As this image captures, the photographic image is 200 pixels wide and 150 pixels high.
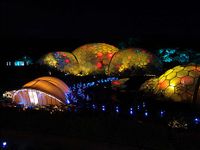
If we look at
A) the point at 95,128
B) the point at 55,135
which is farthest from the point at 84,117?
the point at 55,135

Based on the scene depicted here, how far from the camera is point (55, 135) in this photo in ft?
23.7

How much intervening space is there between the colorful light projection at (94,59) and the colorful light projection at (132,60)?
120cm

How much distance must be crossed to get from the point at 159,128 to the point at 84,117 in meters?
1.76

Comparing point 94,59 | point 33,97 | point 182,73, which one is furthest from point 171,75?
point 94,59

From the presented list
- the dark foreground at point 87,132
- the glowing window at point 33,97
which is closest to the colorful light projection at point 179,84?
the dark foreground at point 87,132

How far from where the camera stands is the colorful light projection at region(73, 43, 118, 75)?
19.1m

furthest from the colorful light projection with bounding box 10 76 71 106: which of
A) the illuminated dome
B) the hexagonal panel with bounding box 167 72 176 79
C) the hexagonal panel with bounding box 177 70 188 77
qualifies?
the hexagonal panel with bounding box 177 70 188 77

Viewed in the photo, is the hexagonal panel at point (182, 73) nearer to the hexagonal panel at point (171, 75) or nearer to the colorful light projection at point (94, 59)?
the hexagonal panel at point (171, 75)

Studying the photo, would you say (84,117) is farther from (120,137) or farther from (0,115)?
(0,115)

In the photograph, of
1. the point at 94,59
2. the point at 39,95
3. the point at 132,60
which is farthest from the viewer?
the point at 94,59

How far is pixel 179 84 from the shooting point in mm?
8781

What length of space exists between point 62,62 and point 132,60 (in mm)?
4255

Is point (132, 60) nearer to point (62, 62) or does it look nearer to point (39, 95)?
point (62, 62)

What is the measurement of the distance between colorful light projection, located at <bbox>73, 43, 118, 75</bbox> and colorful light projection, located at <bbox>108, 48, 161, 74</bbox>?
1.20 meters
